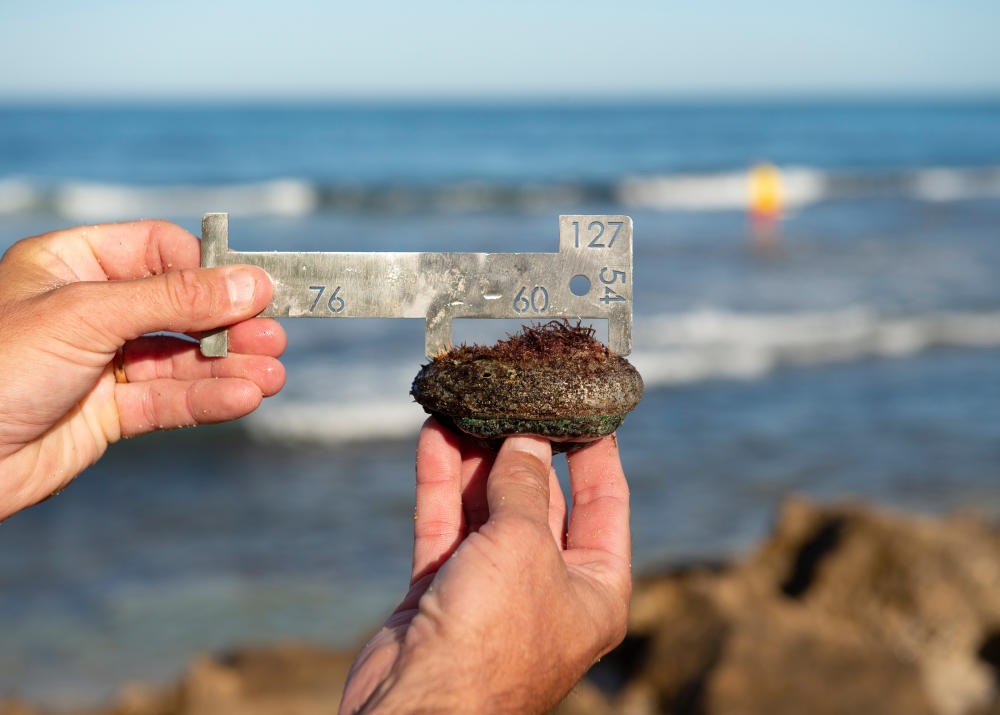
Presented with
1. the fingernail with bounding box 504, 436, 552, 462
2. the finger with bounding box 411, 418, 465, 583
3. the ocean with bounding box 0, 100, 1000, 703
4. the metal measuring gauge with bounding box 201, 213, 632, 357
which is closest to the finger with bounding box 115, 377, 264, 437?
the metal measuring gauge with bounding box 201, 213, 632, 357

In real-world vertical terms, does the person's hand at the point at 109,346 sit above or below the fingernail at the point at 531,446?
above

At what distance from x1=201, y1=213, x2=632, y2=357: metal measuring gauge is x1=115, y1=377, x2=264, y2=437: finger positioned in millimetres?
333

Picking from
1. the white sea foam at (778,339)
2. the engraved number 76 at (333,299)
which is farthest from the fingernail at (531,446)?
the white sea foam at (778,339)

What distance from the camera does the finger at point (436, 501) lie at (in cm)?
273

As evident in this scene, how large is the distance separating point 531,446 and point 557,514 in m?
0.35

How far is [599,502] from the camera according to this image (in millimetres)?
2830

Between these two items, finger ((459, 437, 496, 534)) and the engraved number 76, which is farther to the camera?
finger ((459, 437, 496, 534))

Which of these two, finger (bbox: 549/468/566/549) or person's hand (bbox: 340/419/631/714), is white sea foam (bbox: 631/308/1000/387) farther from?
person's hand (bbox: 340/419/631/714)

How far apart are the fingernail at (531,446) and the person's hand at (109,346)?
86cm

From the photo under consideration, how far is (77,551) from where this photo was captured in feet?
25.0

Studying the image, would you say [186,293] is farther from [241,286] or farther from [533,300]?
[533,300]

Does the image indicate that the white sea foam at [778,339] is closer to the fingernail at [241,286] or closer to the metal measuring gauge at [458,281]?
the metal measuring gauge at [458,281]

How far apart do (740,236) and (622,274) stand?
1918 centimetres

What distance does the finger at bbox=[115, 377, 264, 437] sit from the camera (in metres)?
3.06
